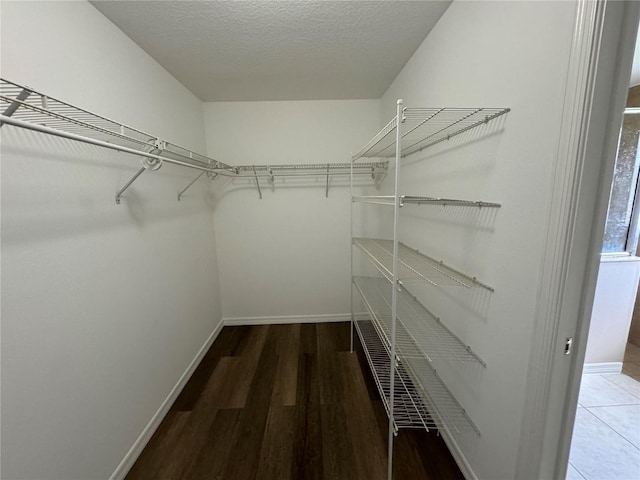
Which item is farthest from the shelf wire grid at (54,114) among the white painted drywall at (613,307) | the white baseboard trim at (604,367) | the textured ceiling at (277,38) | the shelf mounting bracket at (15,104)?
the white baseboard trim at (604,367)

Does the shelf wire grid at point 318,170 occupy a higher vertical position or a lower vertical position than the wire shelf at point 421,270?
higher

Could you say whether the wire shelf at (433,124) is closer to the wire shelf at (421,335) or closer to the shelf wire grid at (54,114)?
the wire shelf at (421,335)

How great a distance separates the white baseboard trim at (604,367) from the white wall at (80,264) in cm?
325

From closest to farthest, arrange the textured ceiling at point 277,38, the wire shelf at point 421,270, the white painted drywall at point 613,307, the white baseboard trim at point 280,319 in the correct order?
the wire shelf at point 421,270 < the textured ceiling at point 277,38 < the white painted drywall at point 613,307 < the white baseboard trim at point 280,319

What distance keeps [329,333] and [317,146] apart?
198cm

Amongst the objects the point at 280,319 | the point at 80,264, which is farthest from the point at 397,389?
the point at 80,264

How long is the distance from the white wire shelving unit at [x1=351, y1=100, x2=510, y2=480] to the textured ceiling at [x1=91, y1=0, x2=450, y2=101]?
20.2 inches

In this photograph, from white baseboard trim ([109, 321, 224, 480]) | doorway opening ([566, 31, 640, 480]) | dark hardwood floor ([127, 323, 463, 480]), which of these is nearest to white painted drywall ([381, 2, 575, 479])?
dark hardwood floor ([127, 323, 463, 480])

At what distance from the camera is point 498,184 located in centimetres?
103

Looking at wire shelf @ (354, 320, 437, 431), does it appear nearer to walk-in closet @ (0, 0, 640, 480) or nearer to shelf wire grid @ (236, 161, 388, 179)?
walk-in closet @ (0, 0, 640, 480)

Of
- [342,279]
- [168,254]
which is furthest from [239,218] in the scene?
[342,279]

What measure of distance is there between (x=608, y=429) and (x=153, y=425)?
2835 mm

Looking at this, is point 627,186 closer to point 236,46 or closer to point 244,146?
point 236,46

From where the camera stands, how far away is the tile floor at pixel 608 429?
1334 millimetres
